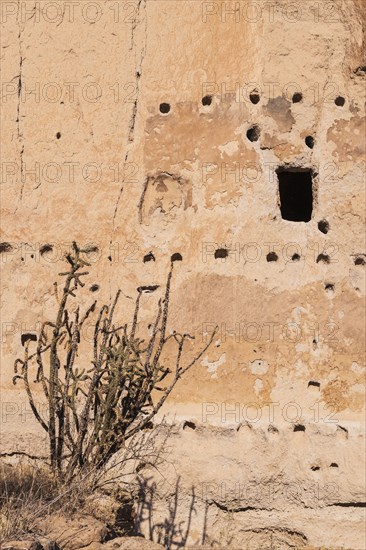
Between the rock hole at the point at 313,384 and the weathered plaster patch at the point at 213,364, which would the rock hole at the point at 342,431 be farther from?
the weathered plaster patch at the point at 213,364

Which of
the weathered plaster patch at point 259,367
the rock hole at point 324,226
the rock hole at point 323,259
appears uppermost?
the rock hole at point 324,226

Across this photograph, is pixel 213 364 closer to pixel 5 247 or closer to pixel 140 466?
pixel 140 466

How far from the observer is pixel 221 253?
20.8 feet

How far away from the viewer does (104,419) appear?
225 inches

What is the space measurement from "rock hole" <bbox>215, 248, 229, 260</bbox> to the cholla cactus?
0.37 meters

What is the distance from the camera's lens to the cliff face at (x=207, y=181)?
627cm

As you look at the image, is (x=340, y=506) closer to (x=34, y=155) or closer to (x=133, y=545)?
A: (x=133, y=545)

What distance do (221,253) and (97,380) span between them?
137 cm

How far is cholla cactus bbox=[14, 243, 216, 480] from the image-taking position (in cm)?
566

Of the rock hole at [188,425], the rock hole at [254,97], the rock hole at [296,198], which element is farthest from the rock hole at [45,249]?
the rock hole at [296,198]

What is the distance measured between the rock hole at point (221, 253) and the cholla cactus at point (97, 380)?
0.37 m

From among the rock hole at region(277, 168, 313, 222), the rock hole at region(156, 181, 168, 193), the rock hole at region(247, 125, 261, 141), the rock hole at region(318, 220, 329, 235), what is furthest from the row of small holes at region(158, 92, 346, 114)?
the rock hole at region(318, 220, 329, 235)

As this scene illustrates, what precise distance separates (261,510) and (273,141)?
2.69m

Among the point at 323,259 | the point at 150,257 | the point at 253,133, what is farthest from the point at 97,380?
the point at 253,133
